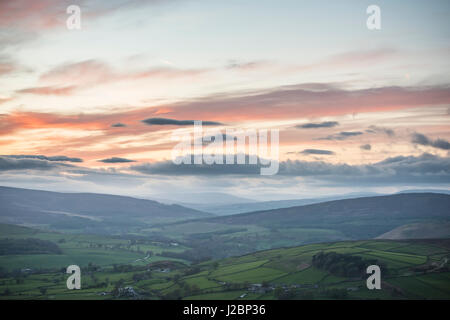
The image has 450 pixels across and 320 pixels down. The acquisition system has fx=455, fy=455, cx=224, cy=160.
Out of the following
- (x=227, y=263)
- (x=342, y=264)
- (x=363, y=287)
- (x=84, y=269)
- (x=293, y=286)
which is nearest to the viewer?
(x=363, y=287)

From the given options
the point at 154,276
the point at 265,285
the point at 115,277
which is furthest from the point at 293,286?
the point at 115,277

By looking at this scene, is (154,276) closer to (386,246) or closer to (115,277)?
(115,277)

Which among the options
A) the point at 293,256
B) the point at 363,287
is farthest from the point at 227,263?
the point at 363,287

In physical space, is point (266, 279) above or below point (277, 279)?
below

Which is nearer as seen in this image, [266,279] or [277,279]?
[277,279]
